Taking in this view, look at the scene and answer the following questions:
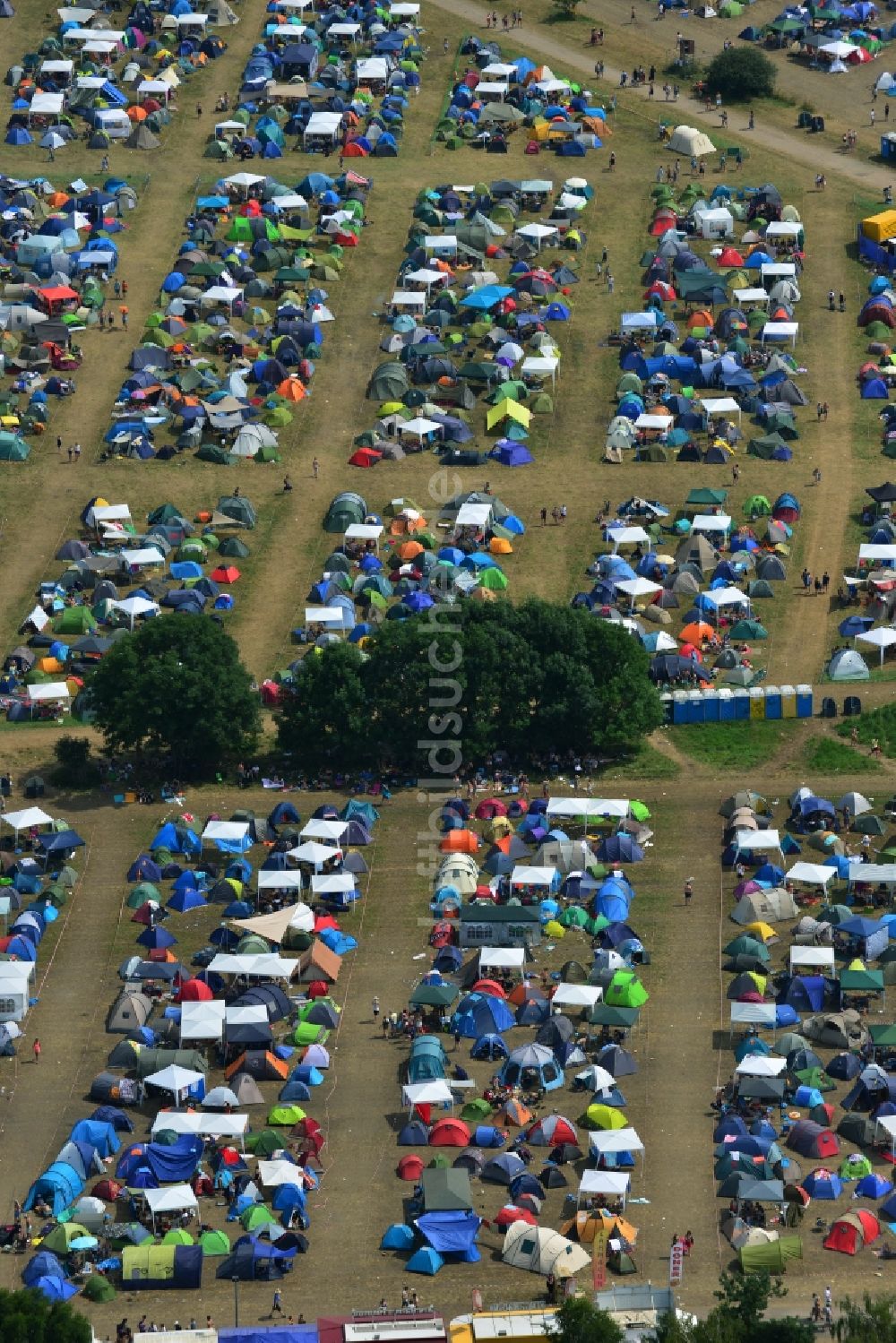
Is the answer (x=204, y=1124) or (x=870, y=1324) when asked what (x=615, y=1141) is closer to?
(x=204, y=1124)

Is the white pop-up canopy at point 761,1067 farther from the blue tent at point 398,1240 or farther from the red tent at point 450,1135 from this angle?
the blue tent at point 398,1240

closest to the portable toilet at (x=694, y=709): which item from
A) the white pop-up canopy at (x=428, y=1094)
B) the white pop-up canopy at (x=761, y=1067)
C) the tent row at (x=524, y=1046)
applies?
the tent row at (x=524, y=1046)

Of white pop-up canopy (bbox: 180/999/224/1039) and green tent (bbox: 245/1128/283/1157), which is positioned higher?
green tent (bbox: 245/1128/283/1157)

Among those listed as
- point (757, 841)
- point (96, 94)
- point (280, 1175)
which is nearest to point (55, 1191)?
point (280, 1175)

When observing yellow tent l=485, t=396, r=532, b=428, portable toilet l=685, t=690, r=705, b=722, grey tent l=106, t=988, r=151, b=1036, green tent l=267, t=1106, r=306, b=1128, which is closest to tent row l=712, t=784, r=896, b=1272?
portable toilet l=685, t=690, r=705, b=722

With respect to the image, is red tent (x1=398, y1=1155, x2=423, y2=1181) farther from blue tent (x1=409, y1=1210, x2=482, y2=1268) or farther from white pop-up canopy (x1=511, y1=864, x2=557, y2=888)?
white pop-up canopy (x1=511, y1=864, x2=557, y2=888)

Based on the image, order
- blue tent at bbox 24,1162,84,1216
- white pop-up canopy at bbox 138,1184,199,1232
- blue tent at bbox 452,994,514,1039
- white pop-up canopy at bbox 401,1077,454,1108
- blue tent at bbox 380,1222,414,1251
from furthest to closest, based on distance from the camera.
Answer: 1. blue tent at bbox 452,994,514,1039
2. white pop-up canopy at bbox 401,1077,454,1108
3. blue tent at bbox 24,1162,84,1216
4. white pop-up canopy at bbox 138,1184,199,1232
5. blue tent at bbox 380,1222,414,1251
